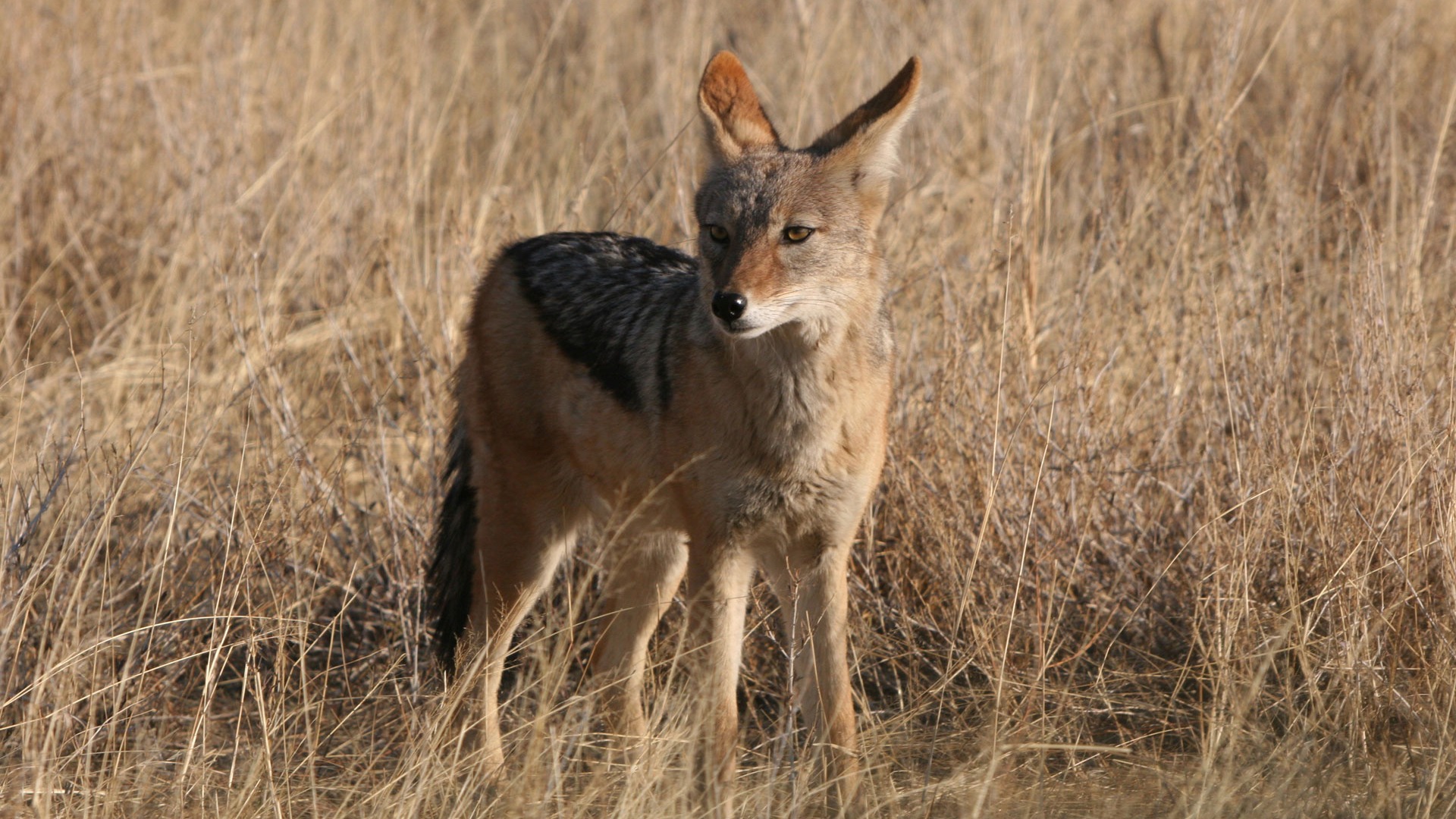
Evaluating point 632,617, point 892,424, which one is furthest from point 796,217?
point 632,617

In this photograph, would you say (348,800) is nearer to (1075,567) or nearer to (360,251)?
(1075,567)

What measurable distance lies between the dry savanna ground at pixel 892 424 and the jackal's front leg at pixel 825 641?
108mm

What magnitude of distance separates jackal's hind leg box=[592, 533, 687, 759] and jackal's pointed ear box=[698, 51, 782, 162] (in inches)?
42.6

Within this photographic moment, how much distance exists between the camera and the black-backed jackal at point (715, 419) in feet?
10.9

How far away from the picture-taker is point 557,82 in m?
7.77

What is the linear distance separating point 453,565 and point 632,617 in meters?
0.53

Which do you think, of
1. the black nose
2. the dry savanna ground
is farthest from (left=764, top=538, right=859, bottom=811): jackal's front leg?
the black nose

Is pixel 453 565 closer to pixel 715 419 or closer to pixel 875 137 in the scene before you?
pixel 715 419

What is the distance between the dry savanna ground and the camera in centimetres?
334

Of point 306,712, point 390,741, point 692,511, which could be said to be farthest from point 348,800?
point 692,511

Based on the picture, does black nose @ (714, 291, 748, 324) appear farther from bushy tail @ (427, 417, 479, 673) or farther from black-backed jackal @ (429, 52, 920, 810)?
bushy tail @ (427, 417, 479, 673)

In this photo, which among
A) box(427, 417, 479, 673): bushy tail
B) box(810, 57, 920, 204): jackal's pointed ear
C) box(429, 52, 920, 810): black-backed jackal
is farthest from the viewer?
box(427, 417, 479, 673): bushy tail

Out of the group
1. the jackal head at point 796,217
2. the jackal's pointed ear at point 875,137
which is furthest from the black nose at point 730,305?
the jackal's pointed ear at point 875,137

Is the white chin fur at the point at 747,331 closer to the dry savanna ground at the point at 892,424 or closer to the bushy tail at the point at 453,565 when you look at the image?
the dry savanna ground at the point at 892,424
